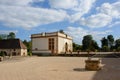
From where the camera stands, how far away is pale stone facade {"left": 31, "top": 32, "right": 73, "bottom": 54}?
4388cm

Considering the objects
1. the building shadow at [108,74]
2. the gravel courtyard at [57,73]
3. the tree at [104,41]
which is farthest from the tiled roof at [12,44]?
the building shadow at [108,74]

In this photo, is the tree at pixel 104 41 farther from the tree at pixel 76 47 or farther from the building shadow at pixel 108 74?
the building shadow at pixel 108 74

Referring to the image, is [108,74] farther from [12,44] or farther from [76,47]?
[76,47]

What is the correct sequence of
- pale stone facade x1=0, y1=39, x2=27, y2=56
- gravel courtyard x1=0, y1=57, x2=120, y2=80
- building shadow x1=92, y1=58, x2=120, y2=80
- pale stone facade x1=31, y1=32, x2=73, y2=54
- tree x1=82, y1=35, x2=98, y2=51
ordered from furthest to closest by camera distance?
tree x1=82, y1=35, x2=98, y2=51
pale stone facade x1=0, y1=39, x2=27, y2=56
pale stone facade x1=31, y1=32, x2=73, y2=54
gravel courtyard x1=0, y1=57, x2=120, y2=80
building shadow x1=92, y1=58, x2=120, y2=80

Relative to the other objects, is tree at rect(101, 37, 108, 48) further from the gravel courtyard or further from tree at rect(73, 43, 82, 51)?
the gravel courtyard

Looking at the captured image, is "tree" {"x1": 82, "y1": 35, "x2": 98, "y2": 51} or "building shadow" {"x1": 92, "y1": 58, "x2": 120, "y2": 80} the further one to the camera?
"tree" {"x1": 82, "y1": 35, "x2": 98, "y2": 51}

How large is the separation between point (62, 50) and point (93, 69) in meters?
32.3

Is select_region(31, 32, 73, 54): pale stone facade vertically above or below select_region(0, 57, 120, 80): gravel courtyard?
above

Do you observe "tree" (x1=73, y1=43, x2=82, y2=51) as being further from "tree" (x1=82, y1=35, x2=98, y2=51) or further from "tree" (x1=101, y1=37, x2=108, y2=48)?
"tree" (x1=101, y1=37, x2=108, y2=48)

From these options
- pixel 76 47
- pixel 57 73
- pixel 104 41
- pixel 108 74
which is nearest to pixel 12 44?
pixel 76 47

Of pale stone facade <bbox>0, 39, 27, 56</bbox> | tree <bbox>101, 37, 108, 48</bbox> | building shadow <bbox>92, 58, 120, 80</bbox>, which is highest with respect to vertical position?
tree <bbox>101, 37, 108, 48</bbox>

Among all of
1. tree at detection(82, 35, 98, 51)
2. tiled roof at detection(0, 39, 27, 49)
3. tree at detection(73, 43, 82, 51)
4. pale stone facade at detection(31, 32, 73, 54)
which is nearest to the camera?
pale stone facade at detection(31, 32, 73, 54)

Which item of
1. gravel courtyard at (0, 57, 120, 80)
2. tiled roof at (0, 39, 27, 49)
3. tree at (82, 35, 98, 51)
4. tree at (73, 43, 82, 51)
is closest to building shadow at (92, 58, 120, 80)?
gravel courtyard at (0, 57, 120, 80)

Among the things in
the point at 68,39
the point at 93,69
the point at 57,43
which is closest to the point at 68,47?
the point at 68,39
